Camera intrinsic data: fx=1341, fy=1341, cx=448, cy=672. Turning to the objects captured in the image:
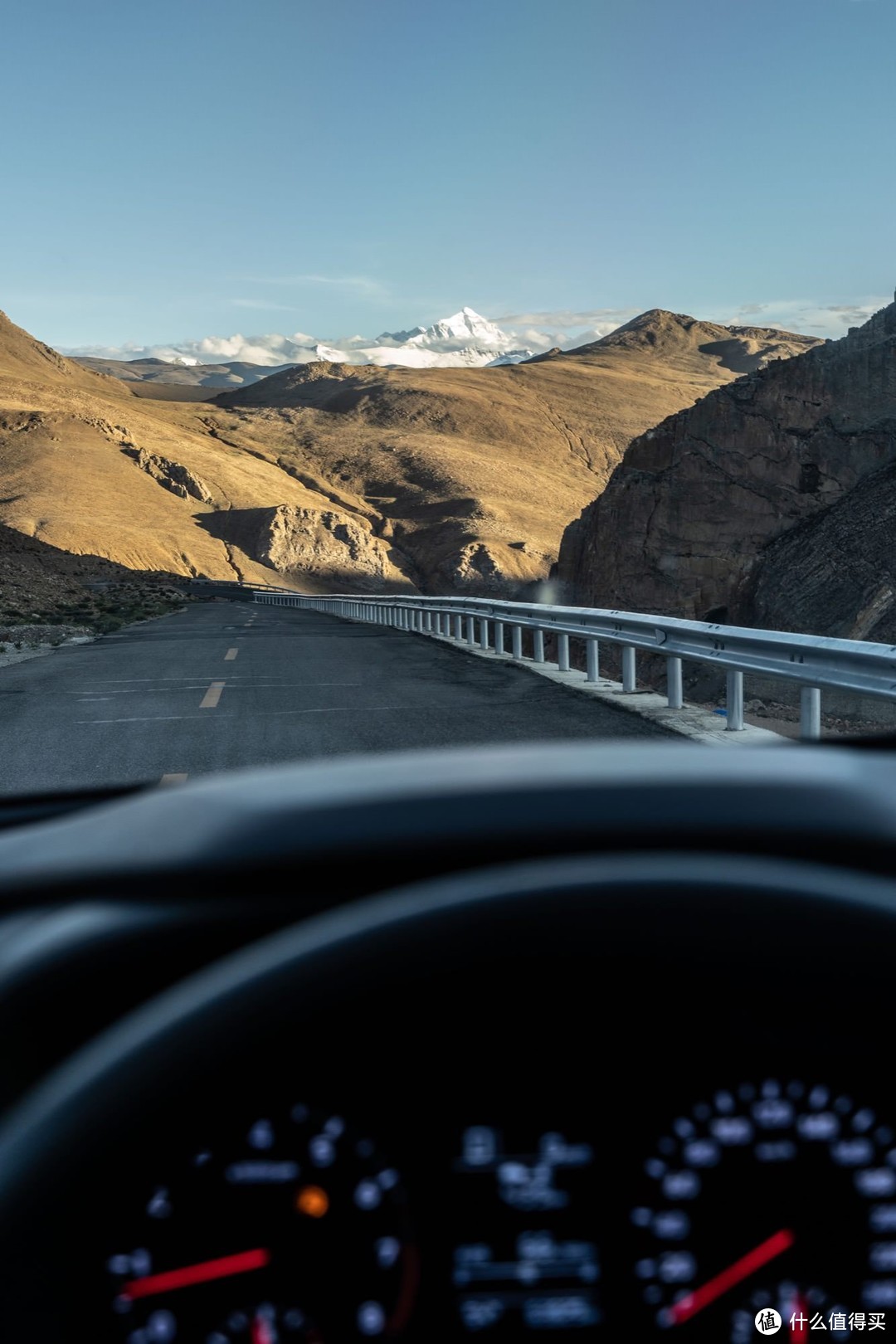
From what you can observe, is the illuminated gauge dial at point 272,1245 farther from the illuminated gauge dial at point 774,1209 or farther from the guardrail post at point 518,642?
the guardrail post at point 518,642

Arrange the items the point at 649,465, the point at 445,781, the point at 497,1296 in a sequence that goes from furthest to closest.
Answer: the point at 649,465 → the point at 445,781 → the point at 497,1296

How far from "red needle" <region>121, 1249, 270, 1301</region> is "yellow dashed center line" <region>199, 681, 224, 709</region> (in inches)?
518

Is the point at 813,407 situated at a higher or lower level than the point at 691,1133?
higher

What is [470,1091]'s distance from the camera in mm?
1264

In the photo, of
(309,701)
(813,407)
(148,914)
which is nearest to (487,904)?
(148,914)

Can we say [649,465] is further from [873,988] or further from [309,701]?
[873,988]

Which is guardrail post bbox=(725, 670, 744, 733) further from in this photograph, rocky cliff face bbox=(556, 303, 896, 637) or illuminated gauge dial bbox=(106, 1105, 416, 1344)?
→ rocky cliff face bbox=(556, 303, 896, 637)

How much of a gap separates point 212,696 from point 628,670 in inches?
188

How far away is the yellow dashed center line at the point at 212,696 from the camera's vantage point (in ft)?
47.3

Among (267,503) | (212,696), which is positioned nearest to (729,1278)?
(212,696)

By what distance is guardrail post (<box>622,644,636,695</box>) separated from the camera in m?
14.5

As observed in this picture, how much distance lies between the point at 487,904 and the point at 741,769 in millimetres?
373

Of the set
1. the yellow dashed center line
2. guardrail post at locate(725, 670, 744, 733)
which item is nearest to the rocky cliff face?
the yellow dashed center line

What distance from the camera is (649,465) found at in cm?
5809
